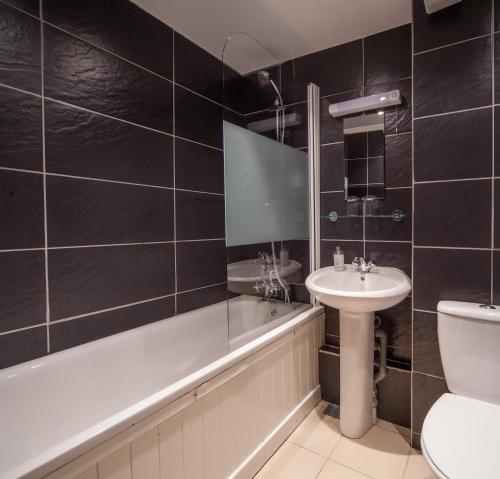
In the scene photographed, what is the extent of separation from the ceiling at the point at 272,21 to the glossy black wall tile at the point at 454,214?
1077 mm

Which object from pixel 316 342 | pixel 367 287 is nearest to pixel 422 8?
pixel 367 287

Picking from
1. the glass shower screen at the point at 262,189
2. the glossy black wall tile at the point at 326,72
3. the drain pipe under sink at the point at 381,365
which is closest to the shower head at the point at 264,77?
the glossy black wall tile at the point at 326,72

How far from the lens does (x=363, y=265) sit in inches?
70.5

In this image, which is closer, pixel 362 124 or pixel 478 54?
pixel 478 54

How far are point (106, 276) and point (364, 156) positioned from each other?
170cm

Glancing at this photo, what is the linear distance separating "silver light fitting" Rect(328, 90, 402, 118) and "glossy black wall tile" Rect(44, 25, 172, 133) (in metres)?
1.07

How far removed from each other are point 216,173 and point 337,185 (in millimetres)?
881

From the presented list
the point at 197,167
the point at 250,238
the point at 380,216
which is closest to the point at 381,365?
the point at 380,216

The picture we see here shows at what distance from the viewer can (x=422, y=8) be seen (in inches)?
57.8

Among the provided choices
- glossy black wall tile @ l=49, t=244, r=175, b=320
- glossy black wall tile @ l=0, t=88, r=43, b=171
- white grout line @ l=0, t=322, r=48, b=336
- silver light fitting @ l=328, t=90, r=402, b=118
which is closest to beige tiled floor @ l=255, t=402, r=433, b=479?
glossy black wall tile @ l=49, t=244, r=175, b=320

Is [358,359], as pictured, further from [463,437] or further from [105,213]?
[105,213]

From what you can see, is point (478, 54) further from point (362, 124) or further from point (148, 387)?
point (148, 387)

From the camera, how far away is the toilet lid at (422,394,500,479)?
90cm

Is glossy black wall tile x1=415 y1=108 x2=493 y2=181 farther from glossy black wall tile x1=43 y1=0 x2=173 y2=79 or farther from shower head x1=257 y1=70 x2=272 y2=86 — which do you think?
glossy black wall tile x1=43 y1=0 x2=173 y2=79
